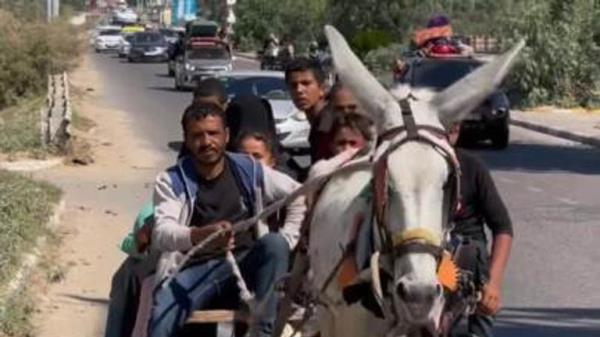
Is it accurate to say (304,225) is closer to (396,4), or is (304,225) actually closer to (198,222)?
(198,222)

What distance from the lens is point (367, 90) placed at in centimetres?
558

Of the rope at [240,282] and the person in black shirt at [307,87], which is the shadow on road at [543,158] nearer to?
the person in black shirt at [307,87]

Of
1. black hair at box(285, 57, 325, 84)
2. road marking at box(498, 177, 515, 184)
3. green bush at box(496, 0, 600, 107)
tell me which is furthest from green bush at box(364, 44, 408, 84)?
black hair at box(285, 57, 325, 84)

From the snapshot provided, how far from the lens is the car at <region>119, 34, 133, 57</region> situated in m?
92.5

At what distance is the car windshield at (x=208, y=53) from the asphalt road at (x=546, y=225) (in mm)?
12229

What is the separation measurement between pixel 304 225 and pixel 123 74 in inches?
2518

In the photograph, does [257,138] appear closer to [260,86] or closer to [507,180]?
[507,180]

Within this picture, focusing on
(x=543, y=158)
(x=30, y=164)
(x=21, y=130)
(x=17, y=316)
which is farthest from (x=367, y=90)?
(x=543, y=158)

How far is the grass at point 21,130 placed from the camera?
90.0 ft

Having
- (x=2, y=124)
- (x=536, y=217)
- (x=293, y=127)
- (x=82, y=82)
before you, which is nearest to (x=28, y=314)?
(x=536, y=217)

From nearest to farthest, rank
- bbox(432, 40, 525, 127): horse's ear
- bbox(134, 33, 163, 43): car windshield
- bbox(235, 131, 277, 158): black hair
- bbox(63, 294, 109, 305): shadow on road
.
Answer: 1. bbox(432, 40, 525, 127): horse's ear
2. bbox(235, 131, 277, 158): black hair
3. bbox(63, 294, 109, 305): shadow on road
4. bbox(134, 33, 163, 43): car windshield

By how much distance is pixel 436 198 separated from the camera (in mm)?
5348

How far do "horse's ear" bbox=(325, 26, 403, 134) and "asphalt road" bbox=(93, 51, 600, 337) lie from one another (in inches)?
268

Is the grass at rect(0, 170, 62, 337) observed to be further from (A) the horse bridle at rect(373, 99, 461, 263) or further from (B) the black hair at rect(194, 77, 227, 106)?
(A) the horse bridle at rect(373, 99, 461, 263)
